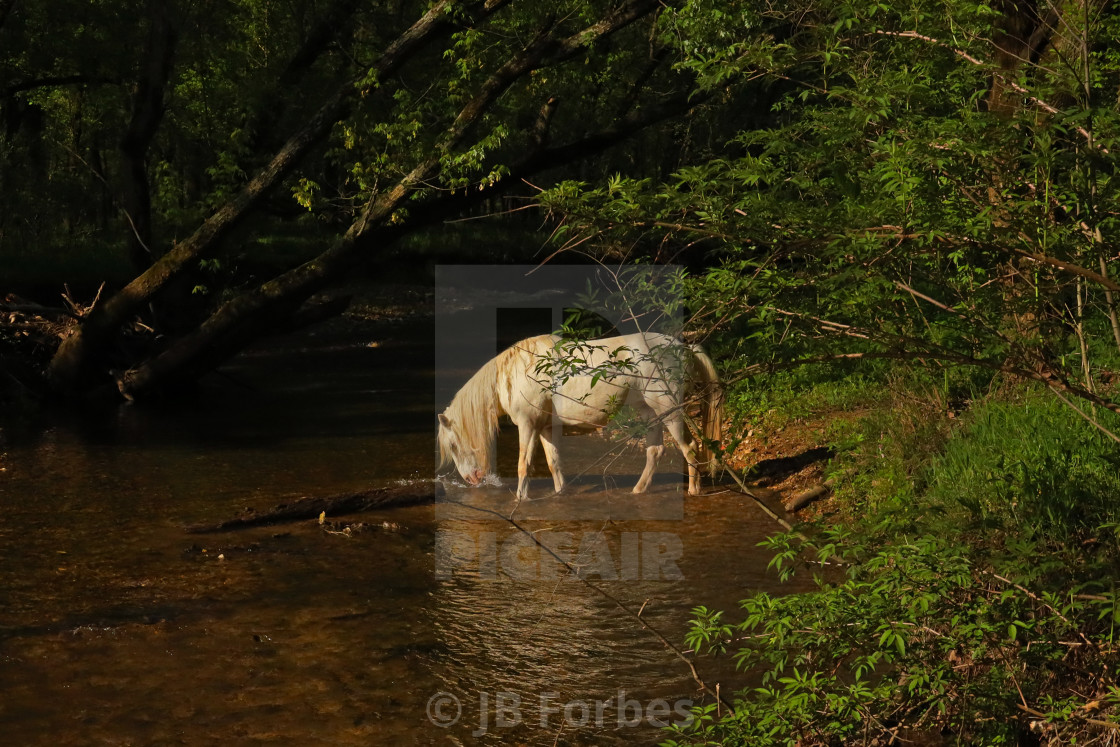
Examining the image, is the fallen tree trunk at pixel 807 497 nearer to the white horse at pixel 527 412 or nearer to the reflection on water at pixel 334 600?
the reflection on water at pixel 334 600

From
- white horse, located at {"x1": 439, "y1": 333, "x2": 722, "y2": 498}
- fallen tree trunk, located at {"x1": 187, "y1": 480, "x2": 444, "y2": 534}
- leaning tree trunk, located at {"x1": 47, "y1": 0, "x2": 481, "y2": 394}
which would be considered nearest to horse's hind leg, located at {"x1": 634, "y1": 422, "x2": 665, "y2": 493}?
white horse, located at {"x1": 439, "y1": 333, "x2": 722, "y2": 498}

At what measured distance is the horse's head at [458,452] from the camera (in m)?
11.3

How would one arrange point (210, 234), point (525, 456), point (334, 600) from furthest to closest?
point (210, 234) → point (525, 456) → point (334, 600)

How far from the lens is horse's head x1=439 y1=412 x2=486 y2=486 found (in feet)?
37.0

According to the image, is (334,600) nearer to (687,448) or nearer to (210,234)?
(687,448)

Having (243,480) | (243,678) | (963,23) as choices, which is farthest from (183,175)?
(963,23)

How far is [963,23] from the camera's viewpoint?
468 cm

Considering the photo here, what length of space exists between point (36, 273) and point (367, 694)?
1984 cm

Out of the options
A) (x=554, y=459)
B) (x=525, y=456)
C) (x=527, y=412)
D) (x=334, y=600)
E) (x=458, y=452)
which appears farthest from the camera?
(x=458, y=452)

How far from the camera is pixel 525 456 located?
10.9 meters

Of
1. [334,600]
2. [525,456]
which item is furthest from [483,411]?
[334,600]

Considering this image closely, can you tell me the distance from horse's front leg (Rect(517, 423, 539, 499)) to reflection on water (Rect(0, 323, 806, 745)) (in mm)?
255

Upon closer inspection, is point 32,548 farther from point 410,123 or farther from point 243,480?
point 410,123

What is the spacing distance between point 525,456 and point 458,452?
0.90 meters
